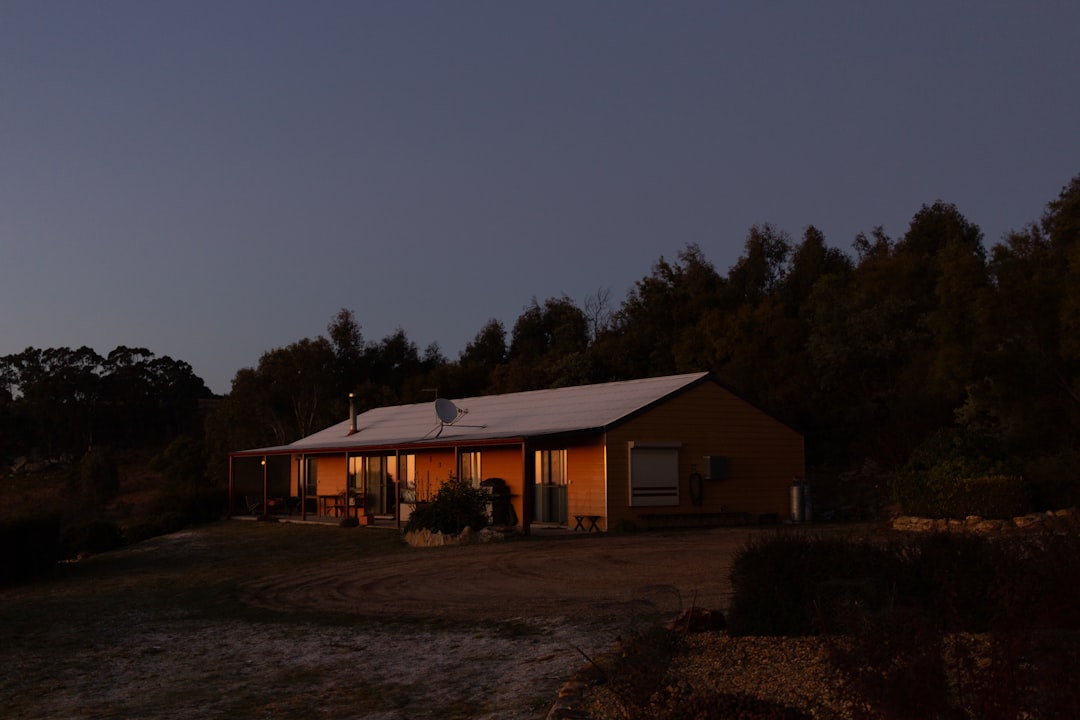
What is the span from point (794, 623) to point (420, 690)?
9.57ft

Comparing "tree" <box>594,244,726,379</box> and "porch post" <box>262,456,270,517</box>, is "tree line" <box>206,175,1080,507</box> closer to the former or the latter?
"tree" <box>594,244,726,379</box>

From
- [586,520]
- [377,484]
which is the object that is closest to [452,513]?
[586,520]

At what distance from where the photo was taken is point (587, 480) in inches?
989

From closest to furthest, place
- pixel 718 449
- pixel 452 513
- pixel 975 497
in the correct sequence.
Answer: pixel 975 497, pixel 452 513, pixel 718 449

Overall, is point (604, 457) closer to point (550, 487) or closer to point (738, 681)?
point (550, 487)

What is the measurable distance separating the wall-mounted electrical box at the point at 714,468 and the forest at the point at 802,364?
2.12m

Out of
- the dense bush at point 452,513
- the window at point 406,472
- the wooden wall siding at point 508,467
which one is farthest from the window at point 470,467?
the dense bush at point 452,513

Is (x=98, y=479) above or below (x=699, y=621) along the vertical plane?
above

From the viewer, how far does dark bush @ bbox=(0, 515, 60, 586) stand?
1903 cm

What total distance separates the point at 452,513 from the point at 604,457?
395cm

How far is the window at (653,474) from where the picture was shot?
2495 centimetres

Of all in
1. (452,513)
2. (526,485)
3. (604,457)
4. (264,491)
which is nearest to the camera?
(452,513)

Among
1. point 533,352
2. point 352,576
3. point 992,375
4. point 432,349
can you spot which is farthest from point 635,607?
point 432,349

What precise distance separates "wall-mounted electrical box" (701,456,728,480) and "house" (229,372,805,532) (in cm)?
2
